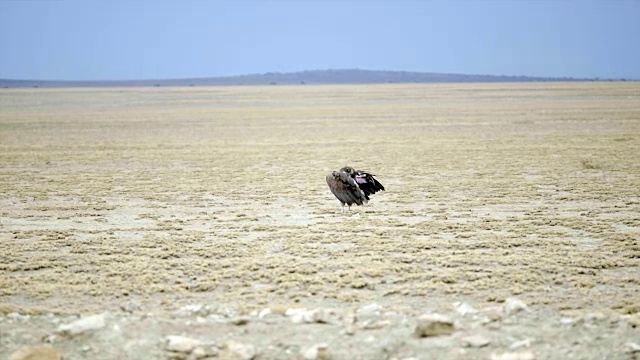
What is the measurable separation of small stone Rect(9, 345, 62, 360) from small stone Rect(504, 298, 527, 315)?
17.4ft

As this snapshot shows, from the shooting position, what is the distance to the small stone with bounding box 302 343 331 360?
6113 millimetres

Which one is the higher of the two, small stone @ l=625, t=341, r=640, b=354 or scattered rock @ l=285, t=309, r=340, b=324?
small stone @ l=625, t=341, r=640, b=354

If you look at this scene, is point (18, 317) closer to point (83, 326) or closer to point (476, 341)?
point (83, 326)

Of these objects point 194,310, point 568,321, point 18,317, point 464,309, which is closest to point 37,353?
→ point 18,317

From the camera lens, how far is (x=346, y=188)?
46.4ft

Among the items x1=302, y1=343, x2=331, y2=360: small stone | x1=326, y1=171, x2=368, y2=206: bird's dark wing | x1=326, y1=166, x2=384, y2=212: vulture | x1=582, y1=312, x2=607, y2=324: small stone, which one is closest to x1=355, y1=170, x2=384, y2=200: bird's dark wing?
x1=326, y1=166, x2=384, y2=212: vulture

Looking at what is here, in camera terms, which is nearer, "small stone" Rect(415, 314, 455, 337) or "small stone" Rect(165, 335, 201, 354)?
"small stone" Rect(165, 335, 201, 354)

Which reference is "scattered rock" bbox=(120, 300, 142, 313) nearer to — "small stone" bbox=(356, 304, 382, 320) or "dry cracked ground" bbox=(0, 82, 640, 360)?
"dry cracked ground" bbox=(0, 82, 640, 360)

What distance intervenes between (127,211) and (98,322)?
8.43 m

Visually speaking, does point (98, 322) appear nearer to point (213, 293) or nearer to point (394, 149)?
point (213, 293)

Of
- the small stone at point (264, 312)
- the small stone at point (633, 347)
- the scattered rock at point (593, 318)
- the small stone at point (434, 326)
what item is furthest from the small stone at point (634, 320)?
the small stone at point (264, 312)

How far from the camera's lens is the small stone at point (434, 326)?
6543 millimetres

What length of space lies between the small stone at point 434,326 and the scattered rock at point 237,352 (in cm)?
189

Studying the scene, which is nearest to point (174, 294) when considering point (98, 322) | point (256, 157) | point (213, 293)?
point (213, 293)
